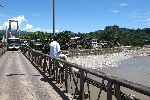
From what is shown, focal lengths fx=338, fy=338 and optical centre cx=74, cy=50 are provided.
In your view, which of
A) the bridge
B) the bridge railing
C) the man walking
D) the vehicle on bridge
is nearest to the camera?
the bridge railing

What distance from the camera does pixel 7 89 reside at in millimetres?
13047

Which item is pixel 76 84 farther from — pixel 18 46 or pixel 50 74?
pixel 18 46

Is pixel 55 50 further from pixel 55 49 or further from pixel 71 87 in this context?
pixel 71 87

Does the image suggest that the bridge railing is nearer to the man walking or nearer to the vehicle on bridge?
the man walking

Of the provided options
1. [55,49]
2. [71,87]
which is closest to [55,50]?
[55,49]

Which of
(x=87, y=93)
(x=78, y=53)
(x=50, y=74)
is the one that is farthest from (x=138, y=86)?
(x=78, y=53)

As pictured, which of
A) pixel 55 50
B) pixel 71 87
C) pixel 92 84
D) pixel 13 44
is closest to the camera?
pixel 92 84

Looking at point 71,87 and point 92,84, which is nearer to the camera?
point 92,84

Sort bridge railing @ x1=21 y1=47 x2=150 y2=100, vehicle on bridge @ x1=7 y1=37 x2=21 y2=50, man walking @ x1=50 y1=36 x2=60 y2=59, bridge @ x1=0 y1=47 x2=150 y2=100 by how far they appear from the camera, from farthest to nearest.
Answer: vehicle on bridge @ x1=7 y1=37 x2=21 y2=50
man walking @ x1=50 y1=36 x2=60 y2=59
bridge @ x1=0 y1=47 x2=150 y2=100
bridge railing @ x1=21 y1=47 x2=150 y2=100

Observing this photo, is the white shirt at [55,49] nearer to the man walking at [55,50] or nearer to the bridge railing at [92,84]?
the man walking at [55,50]

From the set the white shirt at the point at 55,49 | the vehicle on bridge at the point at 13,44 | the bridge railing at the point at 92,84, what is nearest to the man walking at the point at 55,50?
the white shirt at the point at 55,49

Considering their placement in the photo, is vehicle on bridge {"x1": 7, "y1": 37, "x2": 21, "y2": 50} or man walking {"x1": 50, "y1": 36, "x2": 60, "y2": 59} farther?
vehicle on bridge {"x1": 7, "y1": 37, "x2": 21, "y2": 50}

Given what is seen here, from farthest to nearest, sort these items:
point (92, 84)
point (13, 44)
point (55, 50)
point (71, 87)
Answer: point (13, 44)
point (55, 50)
point (71, 87)
point (92, 84)

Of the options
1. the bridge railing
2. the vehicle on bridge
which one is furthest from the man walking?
the vehicle on bridge
